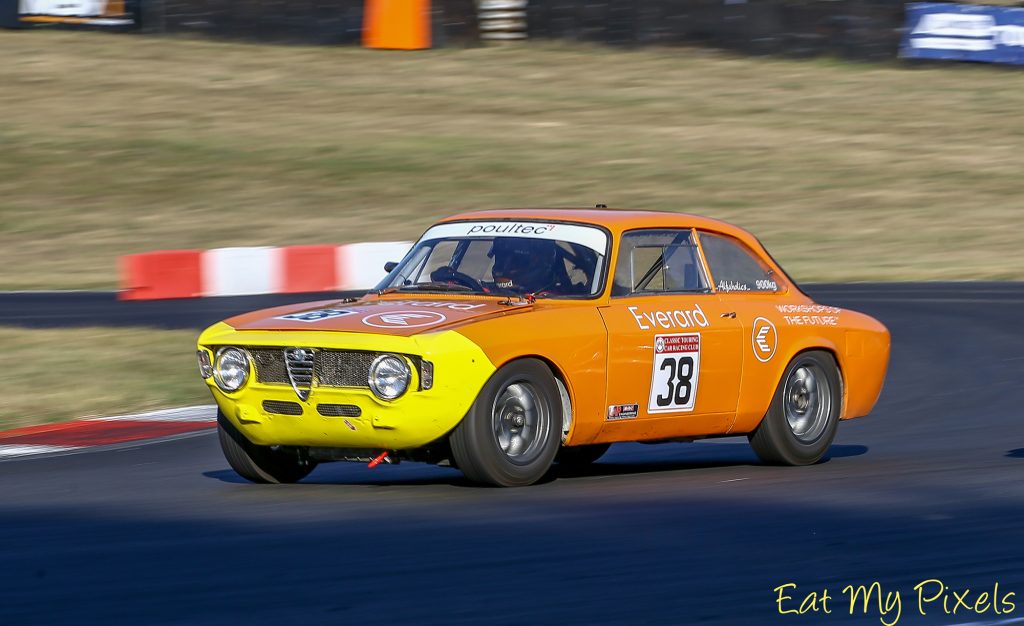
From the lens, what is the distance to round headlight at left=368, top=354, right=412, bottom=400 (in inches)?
290

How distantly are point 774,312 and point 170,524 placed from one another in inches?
142

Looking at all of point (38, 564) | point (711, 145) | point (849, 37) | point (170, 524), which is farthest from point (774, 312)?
point (849, 37)

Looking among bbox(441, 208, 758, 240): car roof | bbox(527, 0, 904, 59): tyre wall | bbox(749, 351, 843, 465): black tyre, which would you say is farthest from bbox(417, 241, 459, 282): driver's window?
bbox(527, 0, 904, 59): tyre wall

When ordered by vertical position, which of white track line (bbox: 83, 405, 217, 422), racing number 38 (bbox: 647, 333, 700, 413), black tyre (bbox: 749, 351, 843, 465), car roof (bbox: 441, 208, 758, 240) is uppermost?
car roof (bbox: 441, 208, 758, 240)

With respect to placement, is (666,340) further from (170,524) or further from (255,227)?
(255,227)

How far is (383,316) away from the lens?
7.76 meters

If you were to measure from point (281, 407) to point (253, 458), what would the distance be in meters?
0.65

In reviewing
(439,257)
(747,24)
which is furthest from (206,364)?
(747,24)

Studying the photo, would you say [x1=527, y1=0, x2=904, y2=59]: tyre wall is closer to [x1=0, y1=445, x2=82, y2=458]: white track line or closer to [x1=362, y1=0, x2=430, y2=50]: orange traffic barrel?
[x1=362, y1=0, x2=430, y2=50]: orange traffic barrel

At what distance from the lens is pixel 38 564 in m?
6.07

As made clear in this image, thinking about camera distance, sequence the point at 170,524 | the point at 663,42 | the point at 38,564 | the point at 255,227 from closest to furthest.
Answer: the point at 38,564 < the point at 170,524 < the point at 255,227 < the point at 663,42

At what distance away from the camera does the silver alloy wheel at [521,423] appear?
7.63 meters

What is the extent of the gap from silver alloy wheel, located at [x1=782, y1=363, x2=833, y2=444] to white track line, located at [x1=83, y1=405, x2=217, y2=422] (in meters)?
4.14

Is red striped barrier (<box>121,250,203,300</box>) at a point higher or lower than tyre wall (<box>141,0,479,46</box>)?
lower
